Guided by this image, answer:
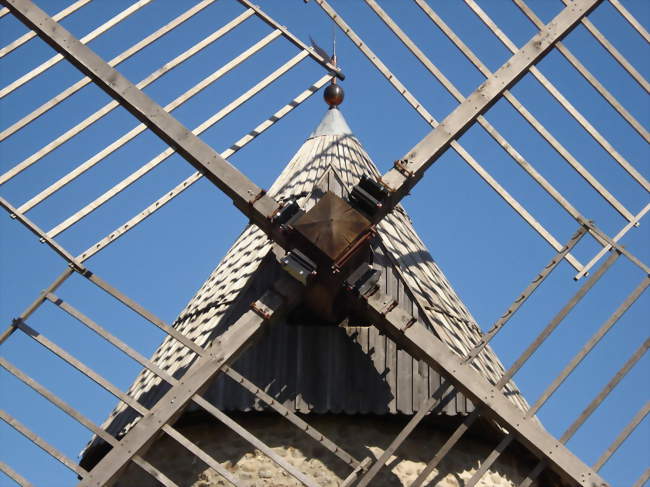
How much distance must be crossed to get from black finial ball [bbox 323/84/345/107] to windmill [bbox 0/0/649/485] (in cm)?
180

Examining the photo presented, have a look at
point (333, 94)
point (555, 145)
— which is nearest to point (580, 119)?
point (555, 145)

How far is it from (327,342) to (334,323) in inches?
5.8

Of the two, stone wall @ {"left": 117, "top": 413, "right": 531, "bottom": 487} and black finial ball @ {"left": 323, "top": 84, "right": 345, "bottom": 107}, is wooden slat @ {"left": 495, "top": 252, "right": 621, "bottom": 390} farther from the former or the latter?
black finial ball @ {"left": 323, "top": 84, "right": 345, "bottom": 107}

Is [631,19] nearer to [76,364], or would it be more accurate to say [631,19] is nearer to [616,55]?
[616,55]

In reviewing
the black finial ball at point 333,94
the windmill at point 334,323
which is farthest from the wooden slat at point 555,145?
the black finial ball at point 333,94

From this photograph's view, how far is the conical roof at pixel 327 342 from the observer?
32.3 ft

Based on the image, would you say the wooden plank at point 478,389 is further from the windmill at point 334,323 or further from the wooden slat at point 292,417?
the wooden slat at point 292,417

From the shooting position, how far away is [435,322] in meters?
10.4

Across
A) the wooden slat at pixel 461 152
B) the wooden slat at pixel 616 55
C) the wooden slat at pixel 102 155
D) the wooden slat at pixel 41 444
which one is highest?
the wooden slat at pixel 616 55

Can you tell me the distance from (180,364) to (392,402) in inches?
56.0

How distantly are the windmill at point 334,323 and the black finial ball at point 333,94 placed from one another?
180 cm

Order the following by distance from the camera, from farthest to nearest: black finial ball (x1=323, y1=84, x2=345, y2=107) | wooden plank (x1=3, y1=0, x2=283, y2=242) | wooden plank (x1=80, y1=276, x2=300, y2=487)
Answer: black finial ball (x1=323, y1=84, x2=345, y2=107), wooden plank (x1=3, y1=0, x2=283, y2=242), wooden plank (x1=80, y1=276, x2=300, y2=487)

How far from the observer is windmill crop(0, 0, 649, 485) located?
9.55m

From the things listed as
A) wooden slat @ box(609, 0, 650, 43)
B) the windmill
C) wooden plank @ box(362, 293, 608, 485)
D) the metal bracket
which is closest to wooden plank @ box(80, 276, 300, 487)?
the windmill
